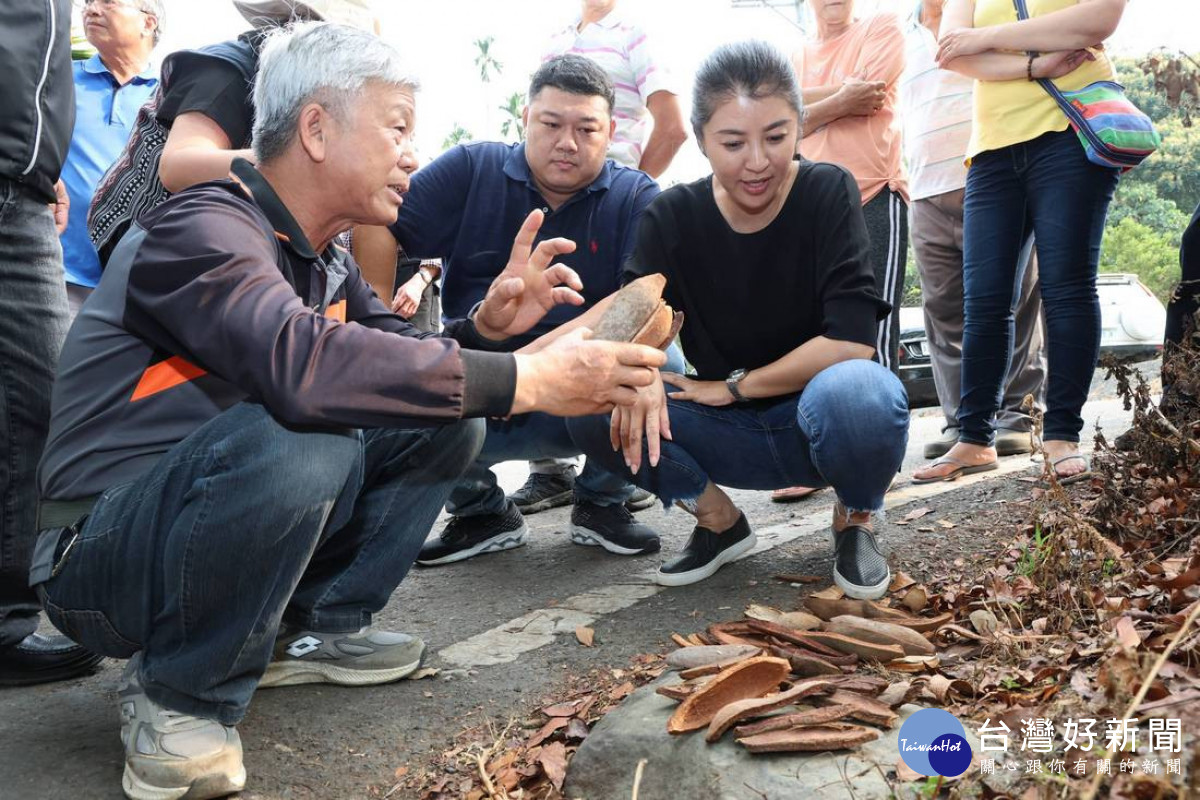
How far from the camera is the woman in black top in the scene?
295 centimetres

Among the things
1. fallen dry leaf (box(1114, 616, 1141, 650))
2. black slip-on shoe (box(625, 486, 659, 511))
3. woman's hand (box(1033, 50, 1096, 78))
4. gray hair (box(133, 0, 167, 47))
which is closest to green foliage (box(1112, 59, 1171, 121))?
woman's hand (box(1033, 50, 1096, 78))

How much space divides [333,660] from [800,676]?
124cm

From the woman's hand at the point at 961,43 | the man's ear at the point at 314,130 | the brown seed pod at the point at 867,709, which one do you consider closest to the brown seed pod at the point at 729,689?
the brown seed pod at the point at 867,709

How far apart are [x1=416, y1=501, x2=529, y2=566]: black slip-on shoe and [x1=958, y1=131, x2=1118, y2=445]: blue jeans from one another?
A: 1.95 m

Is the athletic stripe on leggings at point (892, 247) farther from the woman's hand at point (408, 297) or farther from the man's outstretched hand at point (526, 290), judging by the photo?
the woman's hand at point (408, 297)

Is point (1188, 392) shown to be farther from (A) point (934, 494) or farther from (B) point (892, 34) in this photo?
(B) point (892, 34)

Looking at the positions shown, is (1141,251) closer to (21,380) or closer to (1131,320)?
(1131,320)

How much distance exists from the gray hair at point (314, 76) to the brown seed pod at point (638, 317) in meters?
0.81

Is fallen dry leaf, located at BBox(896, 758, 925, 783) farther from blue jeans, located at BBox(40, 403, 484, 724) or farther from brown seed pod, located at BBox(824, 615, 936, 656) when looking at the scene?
blue jeans, located at BBox(40, 403, 484, 724)

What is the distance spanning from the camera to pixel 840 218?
314 centimetres

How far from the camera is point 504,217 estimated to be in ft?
12.7

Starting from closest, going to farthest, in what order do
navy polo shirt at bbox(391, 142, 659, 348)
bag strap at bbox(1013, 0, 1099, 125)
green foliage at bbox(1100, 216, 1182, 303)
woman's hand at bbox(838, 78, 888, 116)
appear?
bag strap at bbox(1013, 0, 1099, 125), navy polo shirt at bbox(391, 142, 659, 348), woman's hand at bbox(838, 78, 888, 116), green foliage at bbox(1100, 216, 1182, 303)

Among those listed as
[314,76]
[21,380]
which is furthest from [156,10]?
[314,76]

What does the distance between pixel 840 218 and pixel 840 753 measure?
1816 mm
